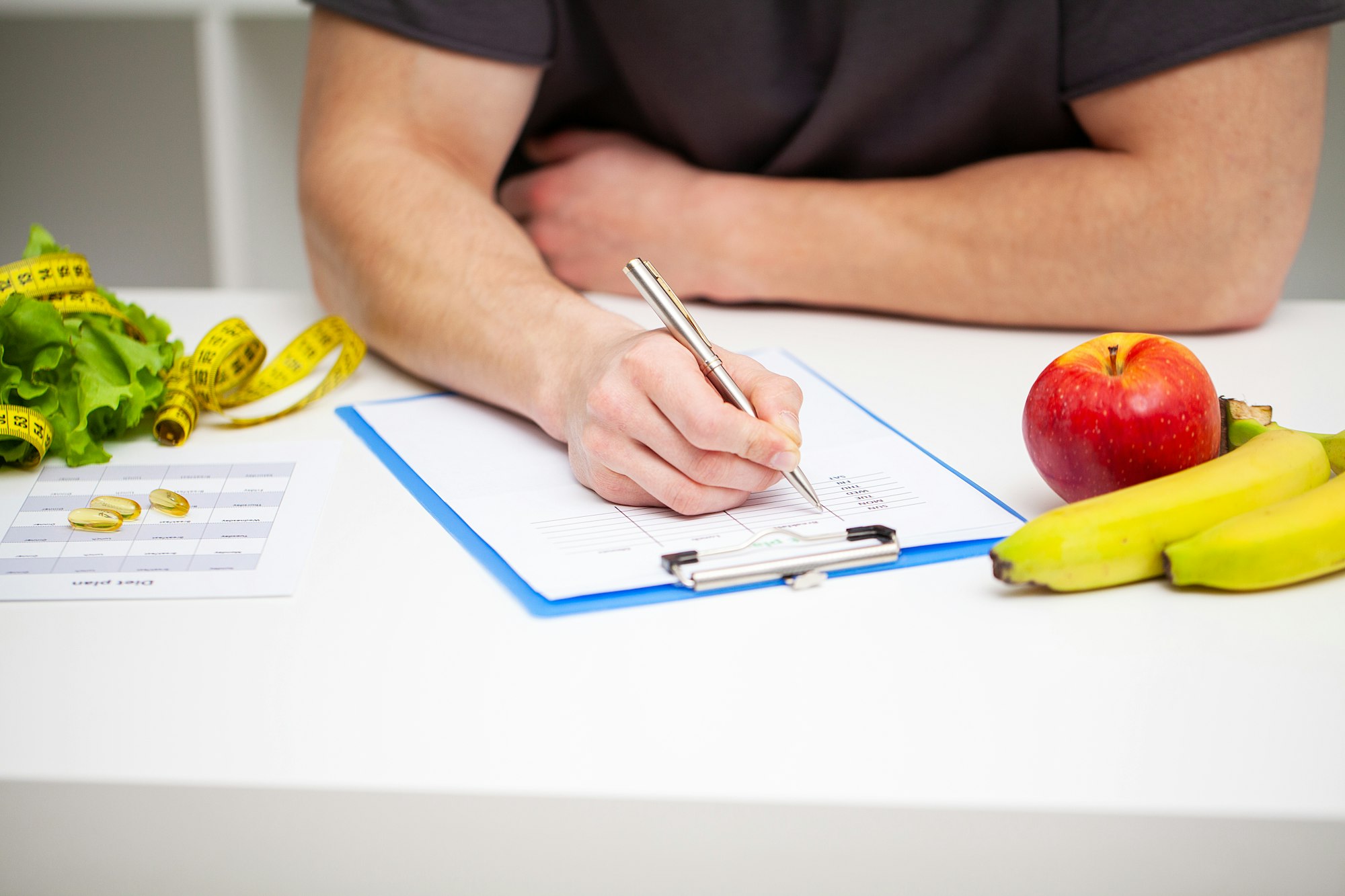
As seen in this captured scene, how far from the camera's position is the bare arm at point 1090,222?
1.25 metres

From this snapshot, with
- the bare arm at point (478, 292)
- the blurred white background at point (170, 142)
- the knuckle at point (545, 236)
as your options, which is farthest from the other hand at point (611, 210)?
the blurred white background at point (170, 142)

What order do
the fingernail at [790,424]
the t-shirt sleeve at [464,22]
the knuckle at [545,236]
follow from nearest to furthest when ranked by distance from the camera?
the fingernail at [790,424] < the t-shirt sleeve at [464,22] < the knuckle at [545,236]

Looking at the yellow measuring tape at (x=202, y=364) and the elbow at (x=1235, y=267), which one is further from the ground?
the elbow at (x=1235, y=267)

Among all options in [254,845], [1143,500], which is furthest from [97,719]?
[1143,500]

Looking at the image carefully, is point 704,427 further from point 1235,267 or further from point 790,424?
point 1235,267

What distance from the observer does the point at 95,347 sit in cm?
99

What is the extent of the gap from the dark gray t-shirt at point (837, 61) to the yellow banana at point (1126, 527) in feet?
2.30

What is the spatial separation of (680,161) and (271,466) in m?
0.77

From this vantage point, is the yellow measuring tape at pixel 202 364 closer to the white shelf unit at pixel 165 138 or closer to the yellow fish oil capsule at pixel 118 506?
the yellow fish oil capsule at pixel 118 506

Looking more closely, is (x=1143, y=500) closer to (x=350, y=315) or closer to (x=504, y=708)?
(x=504, y=708)

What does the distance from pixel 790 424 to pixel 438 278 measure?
511 millimetres

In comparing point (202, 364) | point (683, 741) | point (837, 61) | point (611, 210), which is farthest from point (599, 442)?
point (837, 61)

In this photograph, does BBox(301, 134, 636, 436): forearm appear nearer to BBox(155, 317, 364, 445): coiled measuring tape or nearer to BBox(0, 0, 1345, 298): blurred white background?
BBox(155, 317, 364, 445): coiled measuring tape

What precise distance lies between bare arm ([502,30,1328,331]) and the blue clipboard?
447 mm
